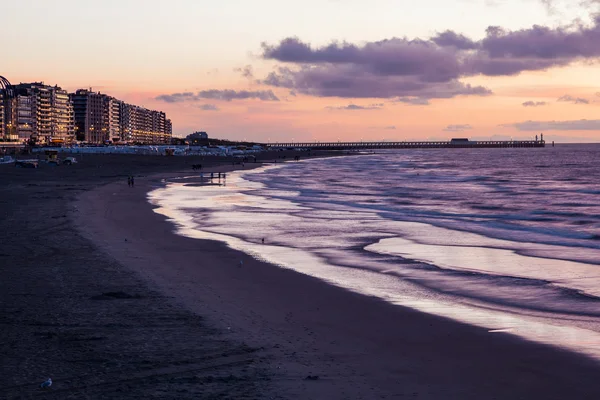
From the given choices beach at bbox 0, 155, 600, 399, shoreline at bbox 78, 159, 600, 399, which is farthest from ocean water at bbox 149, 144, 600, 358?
beach at bbox 0, 155, 600, 399

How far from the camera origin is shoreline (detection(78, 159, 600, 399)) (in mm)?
8609

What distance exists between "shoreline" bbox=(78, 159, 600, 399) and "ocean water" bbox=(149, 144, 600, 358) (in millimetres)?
875

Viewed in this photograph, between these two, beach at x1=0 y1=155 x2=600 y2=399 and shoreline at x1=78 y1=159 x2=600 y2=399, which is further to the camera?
shoreline at x1=78 y1=159 x2=600 y2=399

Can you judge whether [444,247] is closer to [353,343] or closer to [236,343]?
[353,343]

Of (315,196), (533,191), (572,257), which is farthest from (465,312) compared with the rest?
(533,191)

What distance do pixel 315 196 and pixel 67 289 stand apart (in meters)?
34.4

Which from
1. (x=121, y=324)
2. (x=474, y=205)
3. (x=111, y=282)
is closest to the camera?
(x=121, y=324)

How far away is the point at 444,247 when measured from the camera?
22.8 meters

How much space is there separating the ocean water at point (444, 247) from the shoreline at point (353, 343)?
0.88 meters

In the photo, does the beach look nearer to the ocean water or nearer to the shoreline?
the shoreline

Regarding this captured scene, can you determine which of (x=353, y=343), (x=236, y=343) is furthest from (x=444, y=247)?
(x=236, y=343)

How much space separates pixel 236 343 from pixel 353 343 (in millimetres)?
1797

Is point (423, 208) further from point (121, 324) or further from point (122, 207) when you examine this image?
point (121, 324)

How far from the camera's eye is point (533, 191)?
182 ft
